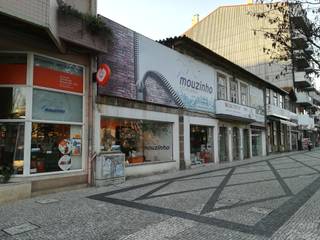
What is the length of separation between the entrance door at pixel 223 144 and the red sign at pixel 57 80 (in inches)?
432

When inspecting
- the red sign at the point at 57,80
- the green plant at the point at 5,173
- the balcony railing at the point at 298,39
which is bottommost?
the green plant at the point at 5,173

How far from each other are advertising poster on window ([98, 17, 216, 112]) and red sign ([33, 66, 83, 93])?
2.92ft

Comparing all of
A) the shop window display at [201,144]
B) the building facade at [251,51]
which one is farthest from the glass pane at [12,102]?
the building facade at [251,51]

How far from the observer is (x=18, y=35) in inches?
307

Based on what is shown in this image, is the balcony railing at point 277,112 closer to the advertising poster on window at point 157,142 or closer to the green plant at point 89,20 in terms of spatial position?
the advertising poster on window at point 157,142

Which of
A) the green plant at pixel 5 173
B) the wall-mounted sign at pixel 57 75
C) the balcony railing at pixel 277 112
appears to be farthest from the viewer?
the balcony railing at pixel 277 112

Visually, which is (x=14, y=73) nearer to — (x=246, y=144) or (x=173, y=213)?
(x=173, y=213)

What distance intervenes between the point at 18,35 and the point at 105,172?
15.8 ft

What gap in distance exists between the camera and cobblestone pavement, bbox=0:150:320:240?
197 inches

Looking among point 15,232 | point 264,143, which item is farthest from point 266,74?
point 15,232

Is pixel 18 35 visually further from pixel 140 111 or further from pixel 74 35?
pixel 140 111

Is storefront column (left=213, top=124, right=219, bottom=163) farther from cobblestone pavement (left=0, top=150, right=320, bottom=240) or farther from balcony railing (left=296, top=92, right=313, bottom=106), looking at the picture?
balcony railing (left=296, top=92, right=313, bottom=106)

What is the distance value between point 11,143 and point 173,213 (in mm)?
5077

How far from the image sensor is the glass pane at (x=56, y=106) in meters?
8.46
